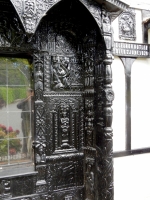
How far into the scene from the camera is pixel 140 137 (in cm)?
318

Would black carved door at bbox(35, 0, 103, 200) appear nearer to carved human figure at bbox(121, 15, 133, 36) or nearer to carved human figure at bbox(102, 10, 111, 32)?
carved human figure at bbox(102, 10, 111, 32)

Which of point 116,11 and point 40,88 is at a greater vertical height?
point 116,11

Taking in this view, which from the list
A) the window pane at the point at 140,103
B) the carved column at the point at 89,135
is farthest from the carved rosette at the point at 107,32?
the window pane at the point at 140,103

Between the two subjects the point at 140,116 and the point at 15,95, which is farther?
the point at 140,116

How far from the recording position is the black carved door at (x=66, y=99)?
2.54 m

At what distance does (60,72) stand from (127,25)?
3.88 feet

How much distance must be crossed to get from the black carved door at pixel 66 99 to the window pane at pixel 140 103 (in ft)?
2.48

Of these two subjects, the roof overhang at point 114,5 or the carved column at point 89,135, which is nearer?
the roof overhang at point 114,5

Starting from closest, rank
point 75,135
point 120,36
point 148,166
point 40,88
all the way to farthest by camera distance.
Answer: point 40,88
point 75,135
point 120,36
point 148,166

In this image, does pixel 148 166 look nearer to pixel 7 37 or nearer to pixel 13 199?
pixel 13 199

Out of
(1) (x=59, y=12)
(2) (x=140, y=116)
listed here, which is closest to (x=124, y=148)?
(2) (x=140, y=116)

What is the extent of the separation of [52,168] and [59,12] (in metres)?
1.78

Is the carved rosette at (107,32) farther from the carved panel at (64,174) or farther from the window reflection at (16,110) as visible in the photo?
the carved panel at (64,174)

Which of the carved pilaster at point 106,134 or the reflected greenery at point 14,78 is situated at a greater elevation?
the reflected greenery at point 14,78
